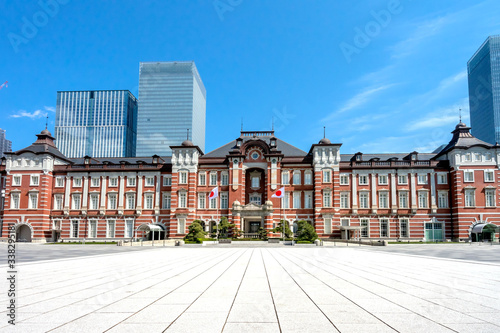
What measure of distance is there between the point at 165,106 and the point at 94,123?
116 ft

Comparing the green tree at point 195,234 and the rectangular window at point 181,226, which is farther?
the rectangular window at point 181,226

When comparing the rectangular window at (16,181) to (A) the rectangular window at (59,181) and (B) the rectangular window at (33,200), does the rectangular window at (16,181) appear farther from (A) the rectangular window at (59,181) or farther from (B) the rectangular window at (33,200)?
(A) the rectangular window at (59,181)

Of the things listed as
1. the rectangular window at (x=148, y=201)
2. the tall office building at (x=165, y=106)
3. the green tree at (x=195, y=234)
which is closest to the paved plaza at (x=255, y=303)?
the green tree at (x=195, y=234)

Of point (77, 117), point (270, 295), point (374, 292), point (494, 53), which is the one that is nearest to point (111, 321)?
point (270, 295)

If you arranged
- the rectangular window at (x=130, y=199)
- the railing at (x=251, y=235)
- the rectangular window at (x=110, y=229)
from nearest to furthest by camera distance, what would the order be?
the railing at (x=251, y=235), the rectangular window at (x=110, y=229), the rectangular window at (x=130, y=199)

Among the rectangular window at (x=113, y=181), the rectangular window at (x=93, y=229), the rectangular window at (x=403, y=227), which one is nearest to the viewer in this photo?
the rectangular window at (x=403, y=227)

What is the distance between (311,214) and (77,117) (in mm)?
140900

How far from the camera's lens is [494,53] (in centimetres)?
10000

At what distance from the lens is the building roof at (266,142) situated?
178 ft

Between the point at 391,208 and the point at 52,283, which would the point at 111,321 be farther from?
the point at 391,208

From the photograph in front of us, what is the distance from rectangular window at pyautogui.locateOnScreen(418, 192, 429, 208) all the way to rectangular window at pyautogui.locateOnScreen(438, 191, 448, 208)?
69.8 inches

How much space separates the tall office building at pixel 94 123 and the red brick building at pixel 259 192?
104 metres

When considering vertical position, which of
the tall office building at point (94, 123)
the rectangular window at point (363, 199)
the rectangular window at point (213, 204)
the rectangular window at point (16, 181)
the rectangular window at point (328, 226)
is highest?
the tall office building at point (94, 123)

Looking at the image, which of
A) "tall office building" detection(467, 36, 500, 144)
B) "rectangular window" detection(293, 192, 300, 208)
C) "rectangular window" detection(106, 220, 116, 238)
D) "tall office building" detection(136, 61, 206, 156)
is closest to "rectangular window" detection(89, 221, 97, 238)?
"rectangular window" detection(106, 220, 116, 238)
